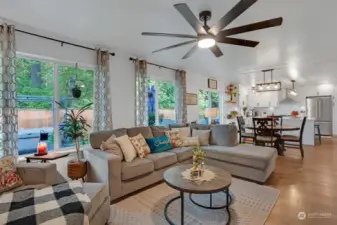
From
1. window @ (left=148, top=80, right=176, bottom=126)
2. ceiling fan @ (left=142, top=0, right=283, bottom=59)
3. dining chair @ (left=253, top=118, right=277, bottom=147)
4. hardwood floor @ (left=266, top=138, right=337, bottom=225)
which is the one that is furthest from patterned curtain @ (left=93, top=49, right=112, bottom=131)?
dining chair @ (left=253, top=118, right=277, bottom=147)

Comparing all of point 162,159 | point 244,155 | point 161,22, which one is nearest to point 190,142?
point 162,159

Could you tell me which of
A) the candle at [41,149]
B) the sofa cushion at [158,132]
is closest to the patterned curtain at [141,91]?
the sofa cushion at [158,132]

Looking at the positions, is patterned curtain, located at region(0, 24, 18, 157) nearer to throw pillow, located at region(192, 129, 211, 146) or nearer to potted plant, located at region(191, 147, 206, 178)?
potted plant, located at region(191, 147, 206, 178)

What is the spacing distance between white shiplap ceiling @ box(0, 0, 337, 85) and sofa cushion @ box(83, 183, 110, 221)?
222cm

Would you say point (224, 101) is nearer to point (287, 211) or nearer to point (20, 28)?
point (287, 211)

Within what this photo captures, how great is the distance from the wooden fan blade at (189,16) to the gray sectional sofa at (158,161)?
212 cm

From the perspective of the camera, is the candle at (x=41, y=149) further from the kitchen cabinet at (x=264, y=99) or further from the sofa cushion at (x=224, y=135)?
the kitchen cabinet at (x=264, y=99)

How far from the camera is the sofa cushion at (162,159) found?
10.9 feet

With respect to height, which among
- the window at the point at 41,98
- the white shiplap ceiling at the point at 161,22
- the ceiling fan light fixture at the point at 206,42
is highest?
the white shiplap ceiling at the point at 161,22

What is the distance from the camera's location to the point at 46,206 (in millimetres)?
1651

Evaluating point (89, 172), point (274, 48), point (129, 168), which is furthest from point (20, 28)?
point (274, 48)

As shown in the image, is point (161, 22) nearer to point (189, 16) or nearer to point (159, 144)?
point (189, 16)

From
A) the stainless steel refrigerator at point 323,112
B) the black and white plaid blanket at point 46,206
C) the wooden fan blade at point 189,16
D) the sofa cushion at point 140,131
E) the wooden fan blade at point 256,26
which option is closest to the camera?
the black and white plaid blanket at point 46,206

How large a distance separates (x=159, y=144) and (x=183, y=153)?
546 millimetres
